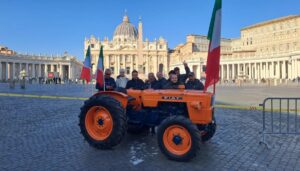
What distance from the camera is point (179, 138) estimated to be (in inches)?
220

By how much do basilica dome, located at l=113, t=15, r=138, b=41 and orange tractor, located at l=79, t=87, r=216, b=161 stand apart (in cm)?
12810

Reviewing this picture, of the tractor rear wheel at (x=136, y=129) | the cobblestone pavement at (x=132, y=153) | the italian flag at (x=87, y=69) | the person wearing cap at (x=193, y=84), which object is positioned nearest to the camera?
the cobblestone pavement at (x=132, y=153)

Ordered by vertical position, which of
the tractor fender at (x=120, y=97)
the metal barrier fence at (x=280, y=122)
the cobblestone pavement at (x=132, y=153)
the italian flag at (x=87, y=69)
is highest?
the italian flag at (x=87, y=69)

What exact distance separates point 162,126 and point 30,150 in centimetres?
288

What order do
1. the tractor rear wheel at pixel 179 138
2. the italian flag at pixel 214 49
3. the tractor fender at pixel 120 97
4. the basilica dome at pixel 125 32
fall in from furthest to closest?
1. the basilica dome at pixel 125 32
2. the tractor fender at pixel 120 97
3. the italian flag at pixel 214 49
4. the tractor rear wheel at pixel 179 138

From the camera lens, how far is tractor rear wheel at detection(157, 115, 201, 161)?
17.9 feet

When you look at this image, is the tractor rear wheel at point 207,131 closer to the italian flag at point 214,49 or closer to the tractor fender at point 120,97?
the italian flag at point 214,49

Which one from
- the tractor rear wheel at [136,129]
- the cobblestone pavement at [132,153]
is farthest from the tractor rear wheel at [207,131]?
the tractor rear wheel at [136,129]

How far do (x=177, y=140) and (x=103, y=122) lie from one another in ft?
5.81

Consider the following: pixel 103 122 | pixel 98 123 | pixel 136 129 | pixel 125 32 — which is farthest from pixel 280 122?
pixel 125 32

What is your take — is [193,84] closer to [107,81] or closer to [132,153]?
[107,81]

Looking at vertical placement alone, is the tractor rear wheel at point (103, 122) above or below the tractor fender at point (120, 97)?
below

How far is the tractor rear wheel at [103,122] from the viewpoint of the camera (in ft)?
20.2

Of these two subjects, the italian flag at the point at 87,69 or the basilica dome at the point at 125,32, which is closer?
the italian flag at the point at 87,69
